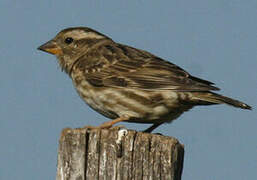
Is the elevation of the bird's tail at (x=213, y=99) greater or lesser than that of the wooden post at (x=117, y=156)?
greater

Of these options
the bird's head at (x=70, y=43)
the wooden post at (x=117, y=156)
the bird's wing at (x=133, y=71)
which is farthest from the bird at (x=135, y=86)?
the wooden post at (x=117, y=156)

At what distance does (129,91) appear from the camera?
788cm

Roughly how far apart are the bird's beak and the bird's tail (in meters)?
3.02

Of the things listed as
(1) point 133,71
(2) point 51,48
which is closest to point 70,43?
(2) point 51,48

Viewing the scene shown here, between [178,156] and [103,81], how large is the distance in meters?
3.33

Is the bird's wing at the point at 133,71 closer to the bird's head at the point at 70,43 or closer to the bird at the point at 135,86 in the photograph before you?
the bird at the point at 135,86

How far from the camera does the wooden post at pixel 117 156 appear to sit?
4797 mm

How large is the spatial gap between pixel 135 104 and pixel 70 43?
93.0 inches

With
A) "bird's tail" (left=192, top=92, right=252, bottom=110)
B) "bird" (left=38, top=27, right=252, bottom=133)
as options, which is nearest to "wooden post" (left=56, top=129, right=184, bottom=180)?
"bird" (left=38, top=27, right=252, bottom=133)

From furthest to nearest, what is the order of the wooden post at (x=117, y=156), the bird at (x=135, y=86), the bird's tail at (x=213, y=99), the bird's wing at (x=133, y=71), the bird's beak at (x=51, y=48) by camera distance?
1. the bird's beak at (x=51, y=48)
2. the bird's wing at (x=133, y=71)
3. the bird at (x=135, y=86)
4. the bird's tail at (x=213, y=99)
5. the wooden post at (x=117, y=156)

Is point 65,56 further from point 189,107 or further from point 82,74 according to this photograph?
point 189,107

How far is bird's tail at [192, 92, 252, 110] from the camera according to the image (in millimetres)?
6992

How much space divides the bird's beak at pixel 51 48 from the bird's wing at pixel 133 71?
0.64m

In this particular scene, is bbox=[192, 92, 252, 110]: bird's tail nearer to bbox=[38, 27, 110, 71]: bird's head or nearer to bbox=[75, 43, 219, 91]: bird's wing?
bbox=[75, 43, 219, 91]: bird's wing
